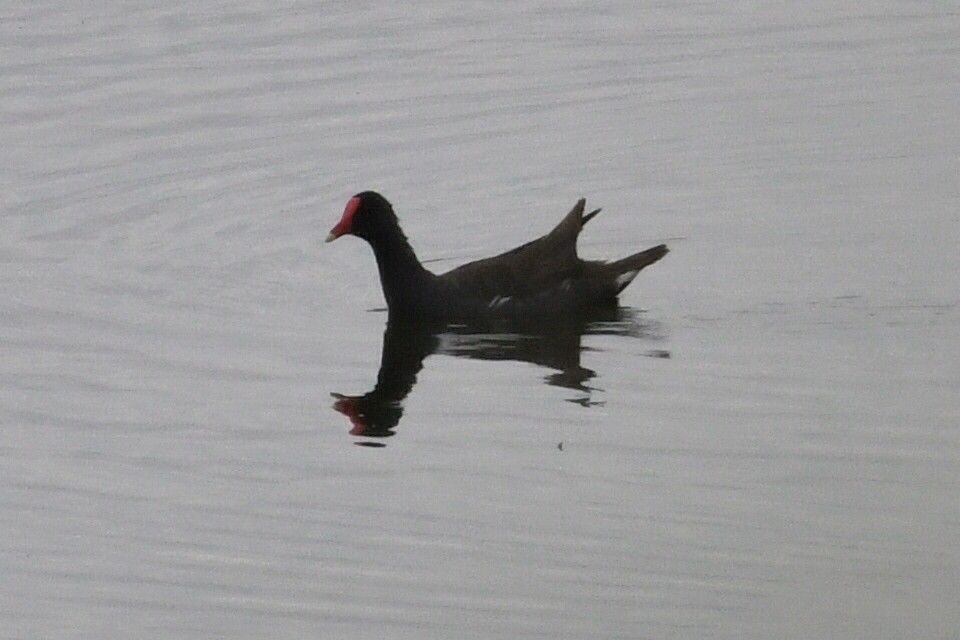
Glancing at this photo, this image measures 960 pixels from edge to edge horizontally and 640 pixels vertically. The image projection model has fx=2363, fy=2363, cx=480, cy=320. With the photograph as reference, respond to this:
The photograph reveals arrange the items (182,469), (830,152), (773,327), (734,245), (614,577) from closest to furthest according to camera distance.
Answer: (614,577)
(182,469)
(773,327)
(734,245)
(830,152)

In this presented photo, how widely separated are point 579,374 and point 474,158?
4564 millimetres

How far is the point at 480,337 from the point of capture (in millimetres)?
11812

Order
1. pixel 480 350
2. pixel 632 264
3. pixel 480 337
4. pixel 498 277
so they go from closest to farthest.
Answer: pixel 480 350 < pixel 480 337 < pixel 498 277 < pixel 632 264

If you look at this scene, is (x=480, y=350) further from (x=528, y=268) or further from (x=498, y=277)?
(x=528, y=268)

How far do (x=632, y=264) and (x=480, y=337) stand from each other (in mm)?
989

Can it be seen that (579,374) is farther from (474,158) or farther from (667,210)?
(474,158)

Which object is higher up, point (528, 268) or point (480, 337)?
point (528, 268)

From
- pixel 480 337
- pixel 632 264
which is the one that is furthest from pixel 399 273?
pixel 632 264

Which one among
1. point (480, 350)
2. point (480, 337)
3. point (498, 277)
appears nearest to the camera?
point (480, 350)

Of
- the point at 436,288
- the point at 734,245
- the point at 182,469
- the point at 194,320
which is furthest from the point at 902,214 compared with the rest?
the point at 182,469

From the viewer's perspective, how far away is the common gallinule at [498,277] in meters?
12.1

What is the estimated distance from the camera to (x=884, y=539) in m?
7.96

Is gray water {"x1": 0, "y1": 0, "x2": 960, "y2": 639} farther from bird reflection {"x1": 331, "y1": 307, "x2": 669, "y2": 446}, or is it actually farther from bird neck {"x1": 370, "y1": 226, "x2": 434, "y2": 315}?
bird neck {"x1": 370, "y1": 226, "x2": 434, "y2": 315}

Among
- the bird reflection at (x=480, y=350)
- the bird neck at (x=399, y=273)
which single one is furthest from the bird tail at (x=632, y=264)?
the bird neck at (x=399, y=273)
